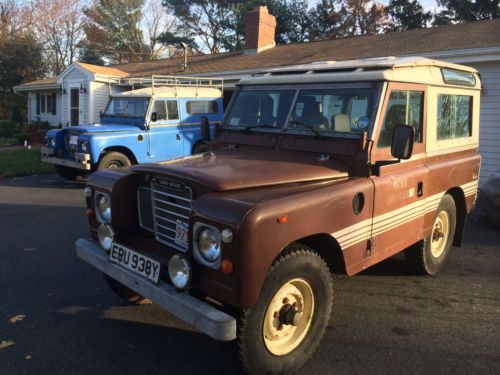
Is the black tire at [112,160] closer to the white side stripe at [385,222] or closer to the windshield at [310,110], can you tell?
the windshield at [310,110]

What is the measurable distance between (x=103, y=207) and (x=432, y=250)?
139 inches

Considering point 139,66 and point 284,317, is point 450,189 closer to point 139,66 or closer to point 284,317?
point 284,317

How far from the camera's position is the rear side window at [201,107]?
11121 mm

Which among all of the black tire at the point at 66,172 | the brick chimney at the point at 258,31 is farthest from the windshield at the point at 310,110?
the brick chimney at the point at 258,31

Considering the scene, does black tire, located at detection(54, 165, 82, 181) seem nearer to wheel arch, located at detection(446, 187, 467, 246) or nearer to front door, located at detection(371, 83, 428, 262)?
wheel arch, located at detection(446, 187, 467, 246)

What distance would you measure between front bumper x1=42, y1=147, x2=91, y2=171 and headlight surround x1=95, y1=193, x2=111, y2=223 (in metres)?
6.00

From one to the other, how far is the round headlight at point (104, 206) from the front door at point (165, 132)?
21.7ft

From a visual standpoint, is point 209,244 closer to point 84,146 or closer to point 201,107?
point 84,146

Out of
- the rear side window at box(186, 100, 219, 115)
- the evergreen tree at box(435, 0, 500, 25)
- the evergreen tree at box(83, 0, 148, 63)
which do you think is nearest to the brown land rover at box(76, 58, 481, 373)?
the rear side window at box(186, 100, 219, 115)

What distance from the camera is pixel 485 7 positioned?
2794cm

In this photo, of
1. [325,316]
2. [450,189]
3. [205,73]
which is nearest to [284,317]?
[325,316]

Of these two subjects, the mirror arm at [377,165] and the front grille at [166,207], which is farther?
the mirror arm at [377,165]

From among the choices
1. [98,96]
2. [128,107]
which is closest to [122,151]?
[128,107]

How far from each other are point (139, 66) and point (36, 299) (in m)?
19.4
